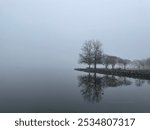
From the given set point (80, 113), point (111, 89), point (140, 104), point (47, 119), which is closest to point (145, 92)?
point (140, 104)

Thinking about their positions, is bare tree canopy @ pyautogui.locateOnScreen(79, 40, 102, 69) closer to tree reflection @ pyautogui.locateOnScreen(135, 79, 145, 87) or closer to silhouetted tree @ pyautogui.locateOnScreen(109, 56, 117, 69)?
silhouetted tree @ pyautogui.locateOnScreen(109, 56, 117, 69)

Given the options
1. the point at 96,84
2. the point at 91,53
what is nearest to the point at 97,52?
the point at 91,53

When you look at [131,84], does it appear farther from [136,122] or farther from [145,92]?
[136,122]

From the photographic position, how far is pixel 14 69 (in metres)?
3.66

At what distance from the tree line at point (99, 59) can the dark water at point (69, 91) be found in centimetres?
20

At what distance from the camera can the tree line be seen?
3.63 metres

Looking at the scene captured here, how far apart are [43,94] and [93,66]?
89 cm

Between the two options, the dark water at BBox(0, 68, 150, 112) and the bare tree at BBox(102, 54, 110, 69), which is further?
the bare tree at BBox(102, 54, 110, 69)

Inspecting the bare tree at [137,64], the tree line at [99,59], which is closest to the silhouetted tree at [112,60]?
the tree line at [99,59]

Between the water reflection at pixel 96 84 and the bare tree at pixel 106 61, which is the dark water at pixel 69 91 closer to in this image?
the water reflection at pixel 96 84

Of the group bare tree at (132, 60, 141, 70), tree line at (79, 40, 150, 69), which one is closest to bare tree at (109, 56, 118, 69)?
tree line at (79, 40, 150, 69)

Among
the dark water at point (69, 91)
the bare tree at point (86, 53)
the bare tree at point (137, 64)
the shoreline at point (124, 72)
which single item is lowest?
the dark water at point (69, 91)

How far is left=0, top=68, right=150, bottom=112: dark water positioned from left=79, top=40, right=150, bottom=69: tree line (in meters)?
0.20

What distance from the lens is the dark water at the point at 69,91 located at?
11.3ft
